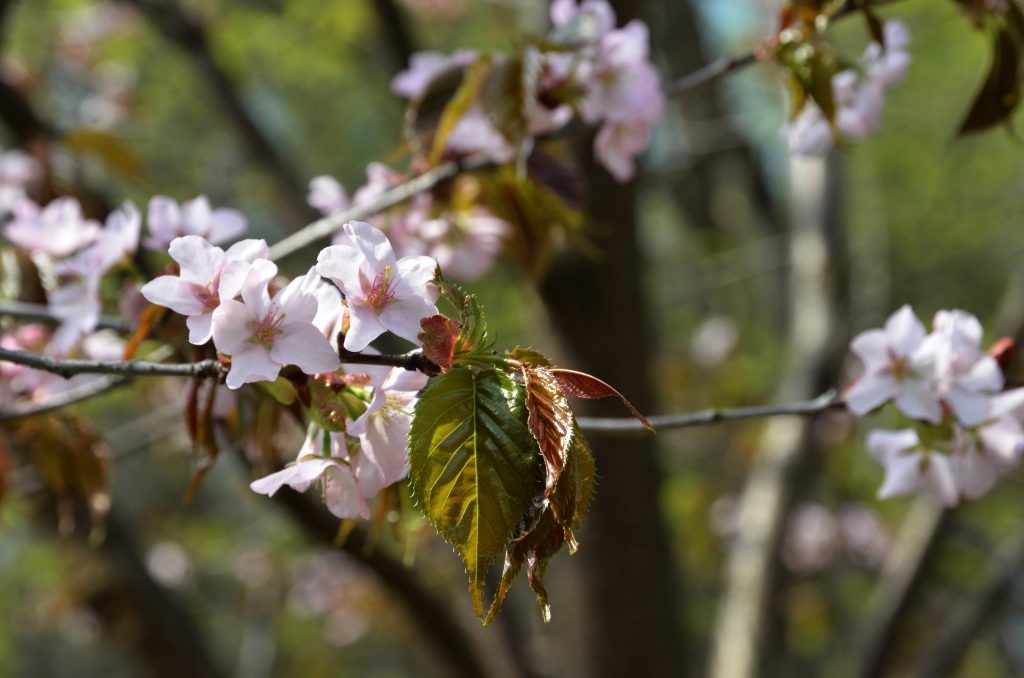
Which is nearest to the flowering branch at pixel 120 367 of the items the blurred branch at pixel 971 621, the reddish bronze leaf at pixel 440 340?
the reddish bronze leaf at pixel 440 340

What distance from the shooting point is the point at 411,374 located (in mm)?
610

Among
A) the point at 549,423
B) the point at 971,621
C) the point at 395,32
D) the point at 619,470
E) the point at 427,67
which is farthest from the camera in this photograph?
the point at 971,621

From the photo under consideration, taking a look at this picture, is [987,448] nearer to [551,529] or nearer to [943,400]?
[943,400]

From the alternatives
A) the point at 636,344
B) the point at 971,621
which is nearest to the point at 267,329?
the point at 636,344

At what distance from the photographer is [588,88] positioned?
1.05 meters

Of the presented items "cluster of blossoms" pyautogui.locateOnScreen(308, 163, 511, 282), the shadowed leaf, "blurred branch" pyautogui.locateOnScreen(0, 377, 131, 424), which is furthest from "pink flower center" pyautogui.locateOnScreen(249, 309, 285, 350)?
the shadowed leaf

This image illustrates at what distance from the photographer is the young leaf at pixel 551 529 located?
1.68ft

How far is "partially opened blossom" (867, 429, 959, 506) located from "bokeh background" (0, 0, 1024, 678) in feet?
1.08

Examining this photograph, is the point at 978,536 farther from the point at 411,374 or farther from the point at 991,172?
the point at 991,172

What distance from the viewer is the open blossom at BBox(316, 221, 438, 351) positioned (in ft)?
1.88

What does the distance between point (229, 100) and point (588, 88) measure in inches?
62.1

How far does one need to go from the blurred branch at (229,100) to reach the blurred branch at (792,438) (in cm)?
129

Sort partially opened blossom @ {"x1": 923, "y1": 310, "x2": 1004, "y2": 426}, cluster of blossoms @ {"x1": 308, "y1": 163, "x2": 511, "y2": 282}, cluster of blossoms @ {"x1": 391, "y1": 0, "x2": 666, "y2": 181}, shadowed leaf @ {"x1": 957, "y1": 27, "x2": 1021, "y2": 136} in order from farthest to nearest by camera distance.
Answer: cluster of blossoms @ {"x1": 308, "y1": 163, "x2": 511, "y2": 282}, cluster of blossoms @ {"x1": 391, "y1": 0, "x2": 666, "y2": 181}, shadowed leaf @ {"x1": 957, "y1": 27, "x2": 1021, "y2": 136}, partially opened blossom @ {"x1": 923, "y1": 310, "x2": 1004, "y2": 426}

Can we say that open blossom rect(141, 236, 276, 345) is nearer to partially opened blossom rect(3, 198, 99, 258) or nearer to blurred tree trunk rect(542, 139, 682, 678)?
partially opened blossom rect(3, 198, 99, 258)
